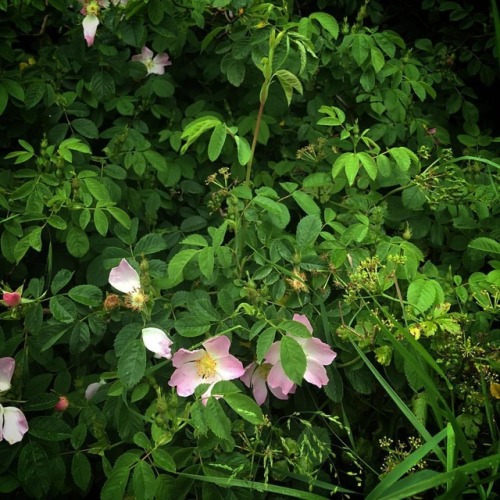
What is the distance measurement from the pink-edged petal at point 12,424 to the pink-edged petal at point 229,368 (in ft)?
1.33

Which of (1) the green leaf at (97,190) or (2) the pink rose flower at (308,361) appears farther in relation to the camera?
(1) the green leaf at (97,190)

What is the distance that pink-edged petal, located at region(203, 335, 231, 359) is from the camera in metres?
1.28

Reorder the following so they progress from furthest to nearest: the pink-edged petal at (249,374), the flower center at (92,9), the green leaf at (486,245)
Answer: the flower center at (92,9) < the green leaf at (486,245) < the pink-edged petal at (249,374)

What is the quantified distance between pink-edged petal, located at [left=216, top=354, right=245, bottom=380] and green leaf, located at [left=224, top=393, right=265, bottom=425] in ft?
0.35

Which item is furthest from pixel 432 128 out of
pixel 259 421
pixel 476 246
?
pixel 259 421

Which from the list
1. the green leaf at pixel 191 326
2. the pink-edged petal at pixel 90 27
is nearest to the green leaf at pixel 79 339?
the green leaf at pixel 191 326

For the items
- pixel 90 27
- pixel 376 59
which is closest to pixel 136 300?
pixel 90 27

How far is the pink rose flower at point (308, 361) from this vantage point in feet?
4.27

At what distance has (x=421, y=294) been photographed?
1.37m

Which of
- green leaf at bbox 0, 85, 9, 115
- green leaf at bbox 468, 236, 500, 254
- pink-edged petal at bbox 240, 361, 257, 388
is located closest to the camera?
pink-edged petal at bbox 240, 361, 257, 388

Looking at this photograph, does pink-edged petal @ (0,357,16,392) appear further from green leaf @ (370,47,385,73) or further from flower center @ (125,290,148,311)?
green leaf @ (370,47,385,73)

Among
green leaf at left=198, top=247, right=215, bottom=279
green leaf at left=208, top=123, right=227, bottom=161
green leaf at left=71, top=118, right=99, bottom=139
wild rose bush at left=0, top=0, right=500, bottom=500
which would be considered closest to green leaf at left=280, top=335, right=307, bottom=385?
wild rose bush at left=0, top=0, right=500, bottom=500

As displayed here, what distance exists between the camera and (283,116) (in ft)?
6.70

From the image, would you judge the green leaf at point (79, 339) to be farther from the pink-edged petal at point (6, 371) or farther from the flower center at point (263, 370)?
the flower center at point (263, 370)
